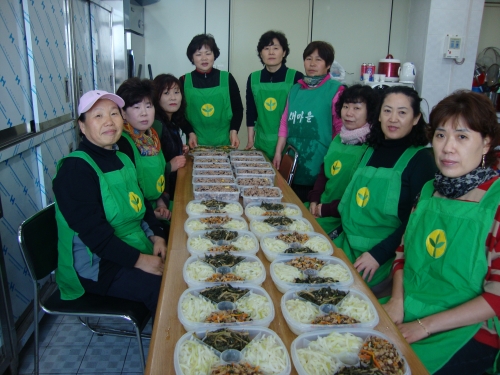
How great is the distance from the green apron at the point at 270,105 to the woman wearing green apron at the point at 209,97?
236mm

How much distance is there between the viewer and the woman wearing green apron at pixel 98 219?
178 centimetres

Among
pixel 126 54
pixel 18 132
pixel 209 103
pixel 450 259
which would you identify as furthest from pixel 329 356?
pixel 126 54

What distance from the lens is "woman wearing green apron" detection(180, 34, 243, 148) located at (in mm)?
3457

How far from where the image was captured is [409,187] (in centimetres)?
197

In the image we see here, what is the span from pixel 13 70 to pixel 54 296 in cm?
141

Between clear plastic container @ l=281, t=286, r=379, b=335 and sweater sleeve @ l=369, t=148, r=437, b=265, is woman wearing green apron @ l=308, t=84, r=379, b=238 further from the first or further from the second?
clear plastic container @ l=281, t=286, r=379, b=335

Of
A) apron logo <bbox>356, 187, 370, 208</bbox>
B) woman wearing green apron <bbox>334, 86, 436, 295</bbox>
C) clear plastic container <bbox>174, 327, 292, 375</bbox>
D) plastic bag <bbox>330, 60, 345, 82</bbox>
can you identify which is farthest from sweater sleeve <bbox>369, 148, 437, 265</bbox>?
plastic bag <bbox>330, 60, 345, 82</bbox>

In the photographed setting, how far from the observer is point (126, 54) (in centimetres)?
518

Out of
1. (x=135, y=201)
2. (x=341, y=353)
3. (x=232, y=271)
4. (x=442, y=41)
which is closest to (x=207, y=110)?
(x=135, y=201)

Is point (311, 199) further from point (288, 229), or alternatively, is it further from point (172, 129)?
point (172, 129)

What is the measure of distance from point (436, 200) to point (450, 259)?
0.78 feet

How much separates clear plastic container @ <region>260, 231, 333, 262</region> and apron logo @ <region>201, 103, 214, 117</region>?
2130 millimetres

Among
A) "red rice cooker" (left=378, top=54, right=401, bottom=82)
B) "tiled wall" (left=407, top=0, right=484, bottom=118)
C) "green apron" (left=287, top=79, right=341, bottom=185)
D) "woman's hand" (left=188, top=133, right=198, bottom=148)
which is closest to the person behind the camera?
"green apron" (left=287, top=79, right=341, bottom=185)

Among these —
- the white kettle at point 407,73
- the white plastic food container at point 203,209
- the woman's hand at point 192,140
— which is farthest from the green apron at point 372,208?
the white kettle at point 407,73
